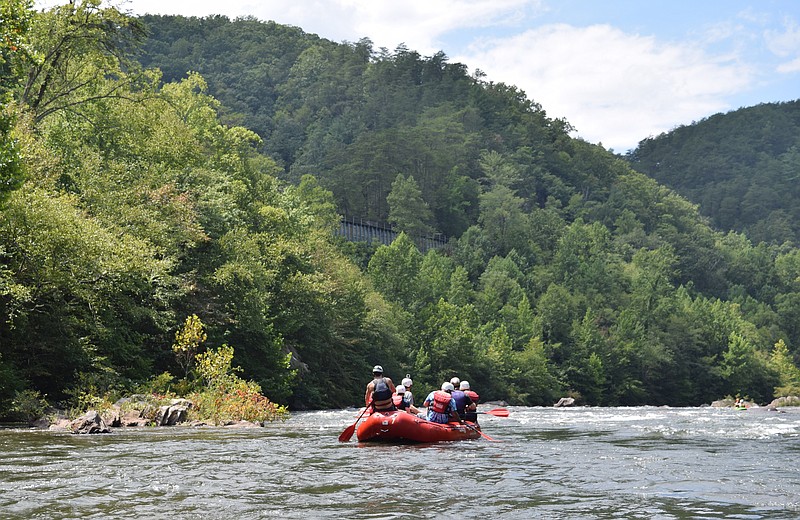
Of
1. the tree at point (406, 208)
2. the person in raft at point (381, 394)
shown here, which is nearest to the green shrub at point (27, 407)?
the person in raft at point (381, 394)

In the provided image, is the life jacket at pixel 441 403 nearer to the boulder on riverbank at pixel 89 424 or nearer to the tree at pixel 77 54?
the boulder on riverbank at pixel 89 424

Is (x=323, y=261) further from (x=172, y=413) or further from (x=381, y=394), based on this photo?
(x=381, y=394)

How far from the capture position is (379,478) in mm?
16172

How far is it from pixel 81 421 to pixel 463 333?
2180 inches

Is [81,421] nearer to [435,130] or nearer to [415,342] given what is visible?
[415,342]

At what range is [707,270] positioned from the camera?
16300cm

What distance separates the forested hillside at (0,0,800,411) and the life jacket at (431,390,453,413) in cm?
1167

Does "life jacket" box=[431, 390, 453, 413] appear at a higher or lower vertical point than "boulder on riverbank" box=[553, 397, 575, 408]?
higher

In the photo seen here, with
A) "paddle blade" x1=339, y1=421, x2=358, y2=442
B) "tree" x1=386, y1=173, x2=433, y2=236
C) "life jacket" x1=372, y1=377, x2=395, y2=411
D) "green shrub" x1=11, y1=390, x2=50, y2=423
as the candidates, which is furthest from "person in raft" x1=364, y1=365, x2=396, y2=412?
"tree" x1=386, y1=173, x2=433, y2=236

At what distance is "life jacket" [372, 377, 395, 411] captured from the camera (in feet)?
77.4

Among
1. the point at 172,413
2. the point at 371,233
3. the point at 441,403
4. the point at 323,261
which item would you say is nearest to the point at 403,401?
the point at 441,403

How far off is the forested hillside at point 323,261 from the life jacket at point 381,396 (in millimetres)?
10578

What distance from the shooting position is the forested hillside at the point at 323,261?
98.5ft

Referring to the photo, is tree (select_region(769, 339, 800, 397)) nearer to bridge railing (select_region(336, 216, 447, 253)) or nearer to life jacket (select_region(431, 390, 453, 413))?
bridge railing (select_region(336, 216, 447, 253))
